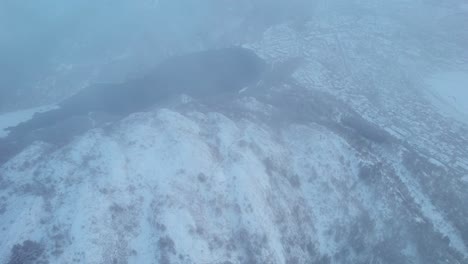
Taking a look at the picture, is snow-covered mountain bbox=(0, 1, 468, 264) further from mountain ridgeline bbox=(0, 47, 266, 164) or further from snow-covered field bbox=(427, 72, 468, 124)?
mountain ridgeline bbox=(0, 47, 266, 164)

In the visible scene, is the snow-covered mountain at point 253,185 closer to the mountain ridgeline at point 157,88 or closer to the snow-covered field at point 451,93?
the snow-covered field at point 451,93

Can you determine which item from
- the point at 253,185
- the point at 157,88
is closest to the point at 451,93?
the point at 253,185

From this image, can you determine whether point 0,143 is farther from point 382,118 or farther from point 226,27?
point 382,118

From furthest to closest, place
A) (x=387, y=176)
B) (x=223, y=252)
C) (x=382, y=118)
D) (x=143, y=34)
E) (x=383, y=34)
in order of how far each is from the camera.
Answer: (x=383, y=34), (x=143, y=34), (x=382, y=118), (x=387, y=176), (x=223, y=252)

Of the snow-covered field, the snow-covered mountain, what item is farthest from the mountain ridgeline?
the snow-covered field

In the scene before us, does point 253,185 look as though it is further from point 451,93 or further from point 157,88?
point 451,93

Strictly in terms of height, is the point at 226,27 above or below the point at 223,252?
A: above

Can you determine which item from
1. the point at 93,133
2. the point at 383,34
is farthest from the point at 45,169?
the point at 383,34

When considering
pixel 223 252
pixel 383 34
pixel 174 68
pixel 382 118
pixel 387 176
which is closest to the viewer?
pixel 223 252

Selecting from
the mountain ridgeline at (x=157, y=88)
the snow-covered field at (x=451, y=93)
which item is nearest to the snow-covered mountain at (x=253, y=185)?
the snow-covered field at (x=451, y=93)
